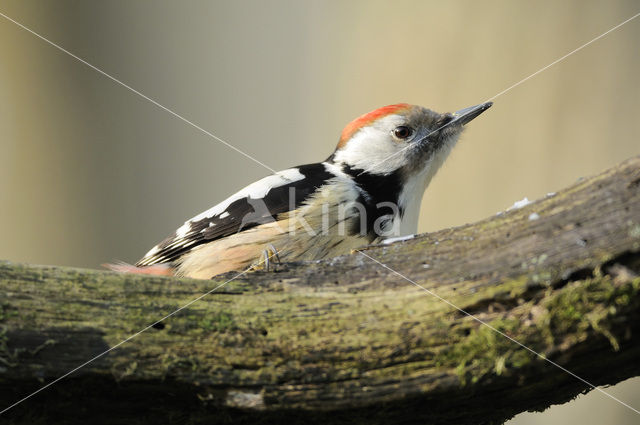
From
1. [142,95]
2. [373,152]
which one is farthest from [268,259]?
[142,95]

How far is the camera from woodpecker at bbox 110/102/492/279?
2.22 metres

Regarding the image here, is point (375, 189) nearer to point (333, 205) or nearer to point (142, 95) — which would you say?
point (333, 205)

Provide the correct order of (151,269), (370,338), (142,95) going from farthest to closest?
(142,95)
(151,269)
(370,338)

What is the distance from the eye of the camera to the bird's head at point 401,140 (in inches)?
108

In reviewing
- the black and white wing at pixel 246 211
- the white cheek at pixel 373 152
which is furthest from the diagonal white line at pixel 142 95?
the black and white wing at pixel 246 211

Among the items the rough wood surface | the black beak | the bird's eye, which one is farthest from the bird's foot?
the black beak

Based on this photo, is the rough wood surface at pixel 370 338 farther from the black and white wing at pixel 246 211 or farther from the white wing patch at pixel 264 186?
the white wing patch at pixel 264 186

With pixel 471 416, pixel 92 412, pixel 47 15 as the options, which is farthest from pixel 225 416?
pixel 47 15

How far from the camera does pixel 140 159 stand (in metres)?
5.16

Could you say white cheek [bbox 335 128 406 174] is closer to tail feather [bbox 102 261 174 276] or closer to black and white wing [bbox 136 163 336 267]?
black and white wing [bbox 136 163 336 267]

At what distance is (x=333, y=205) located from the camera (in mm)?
2305

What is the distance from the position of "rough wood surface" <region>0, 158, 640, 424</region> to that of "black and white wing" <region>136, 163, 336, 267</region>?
1.01 m

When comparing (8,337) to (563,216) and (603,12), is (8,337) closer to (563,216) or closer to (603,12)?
(563,216)

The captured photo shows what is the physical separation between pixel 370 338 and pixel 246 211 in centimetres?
125
